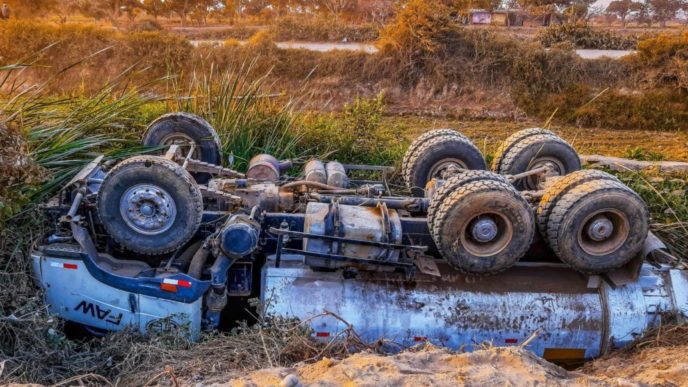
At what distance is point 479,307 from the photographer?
4668mm

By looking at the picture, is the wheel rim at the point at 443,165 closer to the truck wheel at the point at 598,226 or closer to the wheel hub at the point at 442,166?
the wheel hub at the point at 442,166

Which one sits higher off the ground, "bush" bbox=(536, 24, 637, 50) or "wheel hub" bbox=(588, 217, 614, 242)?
"bush" bbox=(536, 24, 637, 50)

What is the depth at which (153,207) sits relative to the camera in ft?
14.7

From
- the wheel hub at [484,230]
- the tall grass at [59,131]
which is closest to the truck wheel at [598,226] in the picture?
the wheel hub at [484,230]

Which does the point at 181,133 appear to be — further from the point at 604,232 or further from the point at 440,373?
the point at 604,232

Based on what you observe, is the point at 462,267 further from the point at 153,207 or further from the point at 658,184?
the point at 658,184

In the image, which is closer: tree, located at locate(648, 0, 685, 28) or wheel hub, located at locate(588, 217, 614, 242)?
wheel hub, located at locate(588, 217, 614, 242)

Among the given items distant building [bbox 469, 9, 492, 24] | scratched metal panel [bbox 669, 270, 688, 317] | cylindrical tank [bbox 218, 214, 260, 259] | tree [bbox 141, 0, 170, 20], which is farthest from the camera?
tree [bbox 141, 0, 170, 20]

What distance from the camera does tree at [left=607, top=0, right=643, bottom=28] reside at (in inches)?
1561

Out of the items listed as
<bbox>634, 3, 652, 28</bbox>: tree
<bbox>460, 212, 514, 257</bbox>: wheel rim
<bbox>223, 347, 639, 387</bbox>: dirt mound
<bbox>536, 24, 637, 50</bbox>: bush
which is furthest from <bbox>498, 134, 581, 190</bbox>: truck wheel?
<bbox>634, 3, 652, 28</bbox>: tree

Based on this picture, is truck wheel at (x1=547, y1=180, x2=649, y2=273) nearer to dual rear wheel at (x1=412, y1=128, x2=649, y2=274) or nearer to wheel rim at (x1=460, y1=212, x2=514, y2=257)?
dual rear wheel at (x1=412, y1=128, x2=649, y2=274)

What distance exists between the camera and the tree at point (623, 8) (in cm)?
3966

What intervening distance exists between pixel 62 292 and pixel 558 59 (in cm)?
2183

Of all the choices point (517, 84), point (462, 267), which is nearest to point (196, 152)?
point (462, 267)
